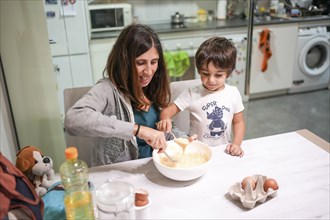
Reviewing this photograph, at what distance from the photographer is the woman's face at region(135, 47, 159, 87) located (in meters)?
1.33

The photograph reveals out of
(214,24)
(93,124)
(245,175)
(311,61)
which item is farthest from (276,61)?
(93,124)

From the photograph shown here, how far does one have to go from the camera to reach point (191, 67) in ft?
11.1

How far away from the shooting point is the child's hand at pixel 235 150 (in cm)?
130

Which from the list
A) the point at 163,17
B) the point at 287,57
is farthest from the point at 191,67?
the point at 287,57

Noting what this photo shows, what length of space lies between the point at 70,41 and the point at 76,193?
2104mm

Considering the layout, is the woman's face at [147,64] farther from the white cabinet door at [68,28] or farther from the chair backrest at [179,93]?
the white cabinet door at [68,28]

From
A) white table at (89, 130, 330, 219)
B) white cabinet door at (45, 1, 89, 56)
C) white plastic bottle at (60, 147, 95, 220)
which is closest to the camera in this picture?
white plastic bottle at (60, 147, 95, 220)

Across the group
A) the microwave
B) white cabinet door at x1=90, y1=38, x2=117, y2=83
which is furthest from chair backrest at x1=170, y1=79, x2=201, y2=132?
the microwave

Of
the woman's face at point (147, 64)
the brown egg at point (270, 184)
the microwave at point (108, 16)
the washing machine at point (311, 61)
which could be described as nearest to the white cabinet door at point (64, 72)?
the microwave at point (108, 16)

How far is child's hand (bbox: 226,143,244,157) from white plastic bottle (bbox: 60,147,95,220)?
0.67 metres

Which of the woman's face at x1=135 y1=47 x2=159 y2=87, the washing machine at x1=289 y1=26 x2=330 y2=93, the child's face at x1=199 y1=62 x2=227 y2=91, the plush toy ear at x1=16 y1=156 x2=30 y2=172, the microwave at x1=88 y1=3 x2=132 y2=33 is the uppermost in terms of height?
the microwave at x1=88 y1=3 x2=132 y2=33

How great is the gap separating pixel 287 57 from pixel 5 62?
122 inches

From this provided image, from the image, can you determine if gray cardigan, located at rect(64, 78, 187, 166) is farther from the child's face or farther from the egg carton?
the egg carton

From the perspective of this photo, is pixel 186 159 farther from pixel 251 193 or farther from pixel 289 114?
pixel 289 114
